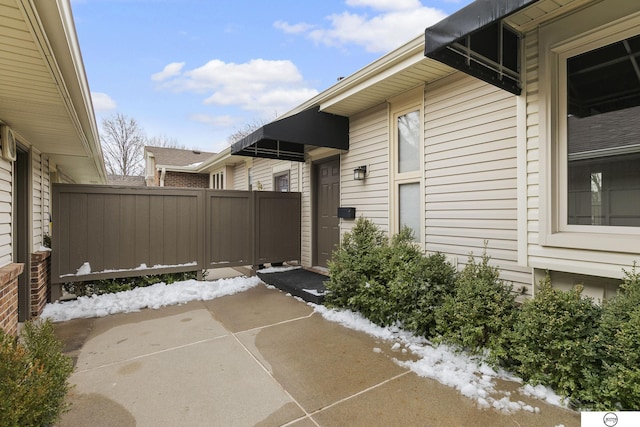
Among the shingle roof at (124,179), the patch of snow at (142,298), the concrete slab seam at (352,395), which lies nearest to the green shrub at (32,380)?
the concrete slab seam at (352,395)

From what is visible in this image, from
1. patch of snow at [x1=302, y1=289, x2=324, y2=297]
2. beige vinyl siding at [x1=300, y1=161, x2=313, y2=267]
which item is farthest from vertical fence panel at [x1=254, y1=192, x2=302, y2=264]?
patch of snow at [x1=302, y1=289, x2=324, y2=297]

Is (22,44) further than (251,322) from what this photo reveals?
No

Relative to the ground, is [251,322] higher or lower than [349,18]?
lower

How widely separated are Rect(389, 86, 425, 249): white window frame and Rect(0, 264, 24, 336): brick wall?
4.50 m

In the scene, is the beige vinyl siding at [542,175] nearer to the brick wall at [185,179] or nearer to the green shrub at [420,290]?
the green shrub at [420,290]

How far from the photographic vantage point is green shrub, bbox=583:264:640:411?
1866 mm

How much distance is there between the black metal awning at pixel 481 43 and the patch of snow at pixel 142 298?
4.53m

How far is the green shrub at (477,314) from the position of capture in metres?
2.67

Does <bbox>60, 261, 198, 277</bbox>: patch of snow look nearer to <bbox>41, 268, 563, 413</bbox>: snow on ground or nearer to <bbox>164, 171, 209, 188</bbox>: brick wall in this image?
<bbox>41, 268, 563, 413</bbox>: snow on ground

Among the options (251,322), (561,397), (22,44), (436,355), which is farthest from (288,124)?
(561,397)

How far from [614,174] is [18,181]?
6.50m

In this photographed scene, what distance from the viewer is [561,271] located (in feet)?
8.63

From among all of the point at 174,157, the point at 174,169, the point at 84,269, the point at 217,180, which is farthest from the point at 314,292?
the point at 174,157

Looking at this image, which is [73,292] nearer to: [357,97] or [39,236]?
[39,236]
